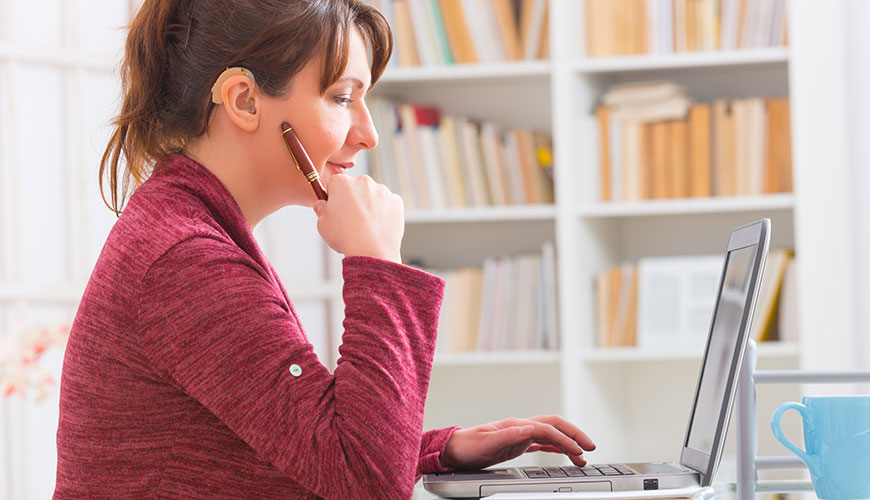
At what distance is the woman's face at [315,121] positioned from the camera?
3.51 feet

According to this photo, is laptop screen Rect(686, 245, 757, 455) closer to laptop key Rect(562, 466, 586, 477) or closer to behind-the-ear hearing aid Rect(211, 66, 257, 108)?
laptop key Rect(562, 466, 586, 477)

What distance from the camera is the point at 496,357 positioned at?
2.74 metres

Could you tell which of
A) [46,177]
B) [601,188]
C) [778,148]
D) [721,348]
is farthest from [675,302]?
[721,348]

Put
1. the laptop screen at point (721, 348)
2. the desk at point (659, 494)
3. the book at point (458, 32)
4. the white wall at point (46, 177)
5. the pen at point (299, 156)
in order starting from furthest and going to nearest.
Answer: the book at point (458, 32) < the white wall at point (46, 177) < the pen at point (299, 156) < the laptop screen at point (721, 348) < the desk at point (659, 494)

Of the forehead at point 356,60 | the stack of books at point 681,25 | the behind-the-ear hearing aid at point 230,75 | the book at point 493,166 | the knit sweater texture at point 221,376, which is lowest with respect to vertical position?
the knit sweater texture at point 221,376

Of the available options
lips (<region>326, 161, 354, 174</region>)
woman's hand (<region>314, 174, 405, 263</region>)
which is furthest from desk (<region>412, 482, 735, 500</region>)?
lips (<region>326, 161, 354, 174</region>)

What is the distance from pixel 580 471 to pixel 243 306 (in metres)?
0.38

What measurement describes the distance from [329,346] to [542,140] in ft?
2.78

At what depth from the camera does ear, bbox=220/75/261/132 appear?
105 cm

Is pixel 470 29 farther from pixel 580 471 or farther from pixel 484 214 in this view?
pixel 580 471

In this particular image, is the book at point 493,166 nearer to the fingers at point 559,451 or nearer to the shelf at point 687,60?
the shelf at point 687,60

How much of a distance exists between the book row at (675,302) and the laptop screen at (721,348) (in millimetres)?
1565

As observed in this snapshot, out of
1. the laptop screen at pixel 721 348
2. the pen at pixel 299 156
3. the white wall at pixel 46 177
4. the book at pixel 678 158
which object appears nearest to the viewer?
the laptop screen at pixel 721 348

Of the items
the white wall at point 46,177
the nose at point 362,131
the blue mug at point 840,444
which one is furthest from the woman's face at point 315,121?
the white wall at point 46,177
